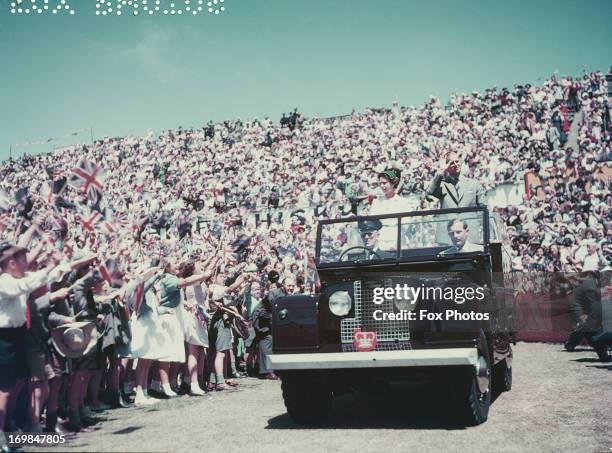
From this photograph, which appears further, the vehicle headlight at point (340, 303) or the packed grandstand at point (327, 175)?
the packed grandstand at point (327, 175)

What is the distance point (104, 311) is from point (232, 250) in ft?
→ 18.5

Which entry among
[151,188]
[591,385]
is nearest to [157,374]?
[591,385]

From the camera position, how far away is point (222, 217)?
81.0 ft

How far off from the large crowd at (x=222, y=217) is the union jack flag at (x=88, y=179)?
0.02 m

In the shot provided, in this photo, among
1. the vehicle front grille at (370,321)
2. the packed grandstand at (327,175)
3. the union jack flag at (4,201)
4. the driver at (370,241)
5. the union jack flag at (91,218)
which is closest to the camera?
the vehicle front grille at (370,321)

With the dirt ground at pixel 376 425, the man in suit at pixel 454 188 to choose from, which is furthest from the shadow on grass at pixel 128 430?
the man in suit at pixel 454 188

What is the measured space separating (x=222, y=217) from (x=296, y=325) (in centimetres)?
1822

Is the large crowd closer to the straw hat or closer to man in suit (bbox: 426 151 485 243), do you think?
the straw hat

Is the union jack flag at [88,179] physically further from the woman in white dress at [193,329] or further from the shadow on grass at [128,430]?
the shadow on grass at [128,430]

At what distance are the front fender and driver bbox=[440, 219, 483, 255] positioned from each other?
5.46 feet

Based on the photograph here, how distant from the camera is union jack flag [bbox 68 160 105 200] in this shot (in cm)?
850

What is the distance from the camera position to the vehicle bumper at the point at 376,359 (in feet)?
20.1

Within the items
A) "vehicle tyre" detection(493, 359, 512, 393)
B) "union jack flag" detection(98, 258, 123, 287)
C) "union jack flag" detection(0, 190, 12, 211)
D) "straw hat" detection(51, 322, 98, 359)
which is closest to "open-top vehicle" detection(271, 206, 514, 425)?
"vehicle tyre" detection(493, 359, 512, 393)

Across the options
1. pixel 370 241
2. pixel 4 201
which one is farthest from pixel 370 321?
pixel 4 201
